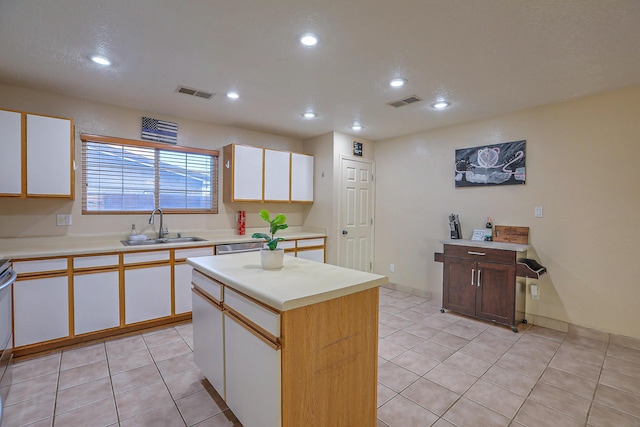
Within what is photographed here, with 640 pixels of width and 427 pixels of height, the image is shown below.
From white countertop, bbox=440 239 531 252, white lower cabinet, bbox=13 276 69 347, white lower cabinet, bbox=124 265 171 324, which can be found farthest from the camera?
white countertop, bbox=440 239 531 252

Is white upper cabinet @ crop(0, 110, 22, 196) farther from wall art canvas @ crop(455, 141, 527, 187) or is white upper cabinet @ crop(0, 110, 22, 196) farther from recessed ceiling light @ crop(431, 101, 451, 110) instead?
wall art canvas @ crop(455, 141, 527, 187)

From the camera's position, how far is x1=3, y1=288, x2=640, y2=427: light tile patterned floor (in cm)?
194

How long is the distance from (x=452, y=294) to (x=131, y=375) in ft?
11.3

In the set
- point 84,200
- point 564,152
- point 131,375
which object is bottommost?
point 131,375

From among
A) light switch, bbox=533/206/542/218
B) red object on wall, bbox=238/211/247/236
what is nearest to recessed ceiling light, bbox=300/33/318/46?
red object on wall, bbox=238/211/247/236

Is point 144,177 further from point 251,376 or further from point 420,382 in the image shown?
point 420,382

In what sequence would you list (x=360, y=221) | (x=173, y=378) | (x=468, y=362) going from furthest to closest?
1. (x=360, y=221)
2. (x=468, y=362)
3. (x=173, y=378)

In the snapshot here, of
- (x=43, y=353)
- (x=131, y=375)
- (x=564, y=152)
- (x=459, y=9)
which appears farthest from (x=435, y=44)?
(x=43, y=353)

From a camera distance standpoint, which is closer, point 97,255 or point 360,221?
point 97,255

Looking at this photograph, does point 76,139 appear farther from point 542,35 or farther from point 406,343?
Result: point 542,35

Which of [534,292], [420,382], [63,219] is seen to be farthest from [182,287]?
[534,292]

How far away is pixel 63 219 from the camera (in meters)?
3.24

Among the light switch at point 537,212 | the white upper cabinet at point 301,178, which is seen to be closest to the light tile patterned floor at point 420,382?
the light switch at point 537,212

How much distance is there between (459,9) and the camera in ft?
5.86
